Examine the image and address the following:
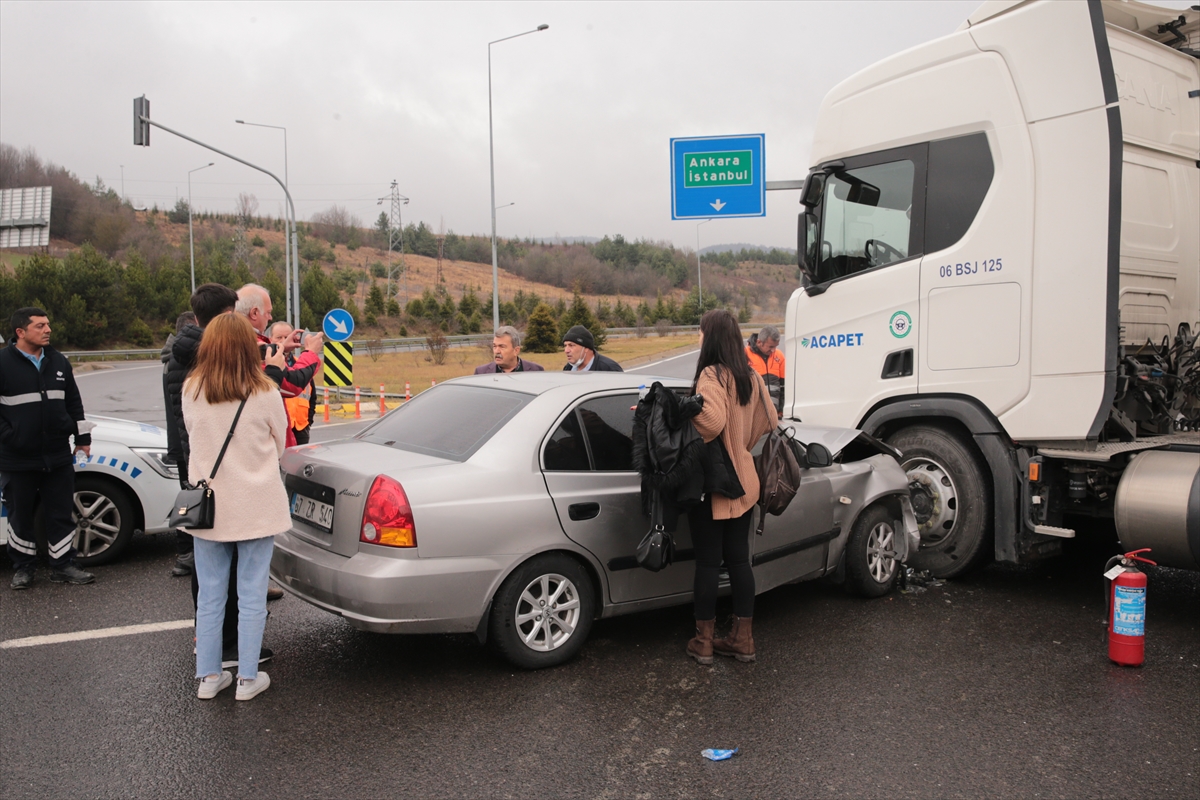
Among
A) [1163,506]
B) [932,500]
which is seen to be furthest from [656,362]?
[1163,506]

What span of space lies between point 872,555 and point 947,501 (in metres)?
0.71

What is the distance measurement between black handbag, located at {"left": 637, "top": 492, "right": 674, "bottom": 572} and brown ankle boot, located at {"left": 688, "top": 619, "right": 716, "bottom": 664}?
42 centimetres

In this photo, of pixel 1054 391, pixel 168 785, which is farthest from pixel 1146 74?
pixel 168 785

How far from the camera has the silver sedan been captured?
4.00 meters

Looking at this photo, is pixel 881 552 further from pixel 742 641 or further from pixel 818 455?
pixel 742 641

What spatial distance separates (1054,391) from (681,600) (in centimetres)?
265

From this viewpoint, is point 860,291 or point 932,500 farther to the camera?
point 860,291

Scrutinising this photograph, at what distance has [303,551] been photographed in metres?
4.34

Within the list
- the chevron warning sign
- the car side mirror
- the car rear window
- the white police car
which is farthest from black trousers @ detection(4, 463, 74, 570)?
the chevron warning sign

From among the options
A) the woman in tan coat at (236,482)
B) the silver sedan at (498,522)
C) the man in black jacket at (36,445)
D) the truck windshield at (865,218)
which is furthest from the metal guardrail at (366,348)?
the woman in tan coat at (236,482)

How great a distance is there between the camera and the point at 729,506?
4477mm

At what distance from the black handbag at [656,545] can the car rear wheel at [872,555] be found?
1732mm

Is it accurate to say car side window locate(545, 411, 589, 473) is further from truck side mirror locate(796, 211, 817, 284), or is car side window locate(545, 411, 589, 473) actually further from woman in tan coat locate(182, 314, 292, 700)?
truck side mirror locate(796, 211, 817, 284)

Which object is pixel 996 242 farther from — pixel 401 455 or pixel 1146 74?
pixel 401 455
